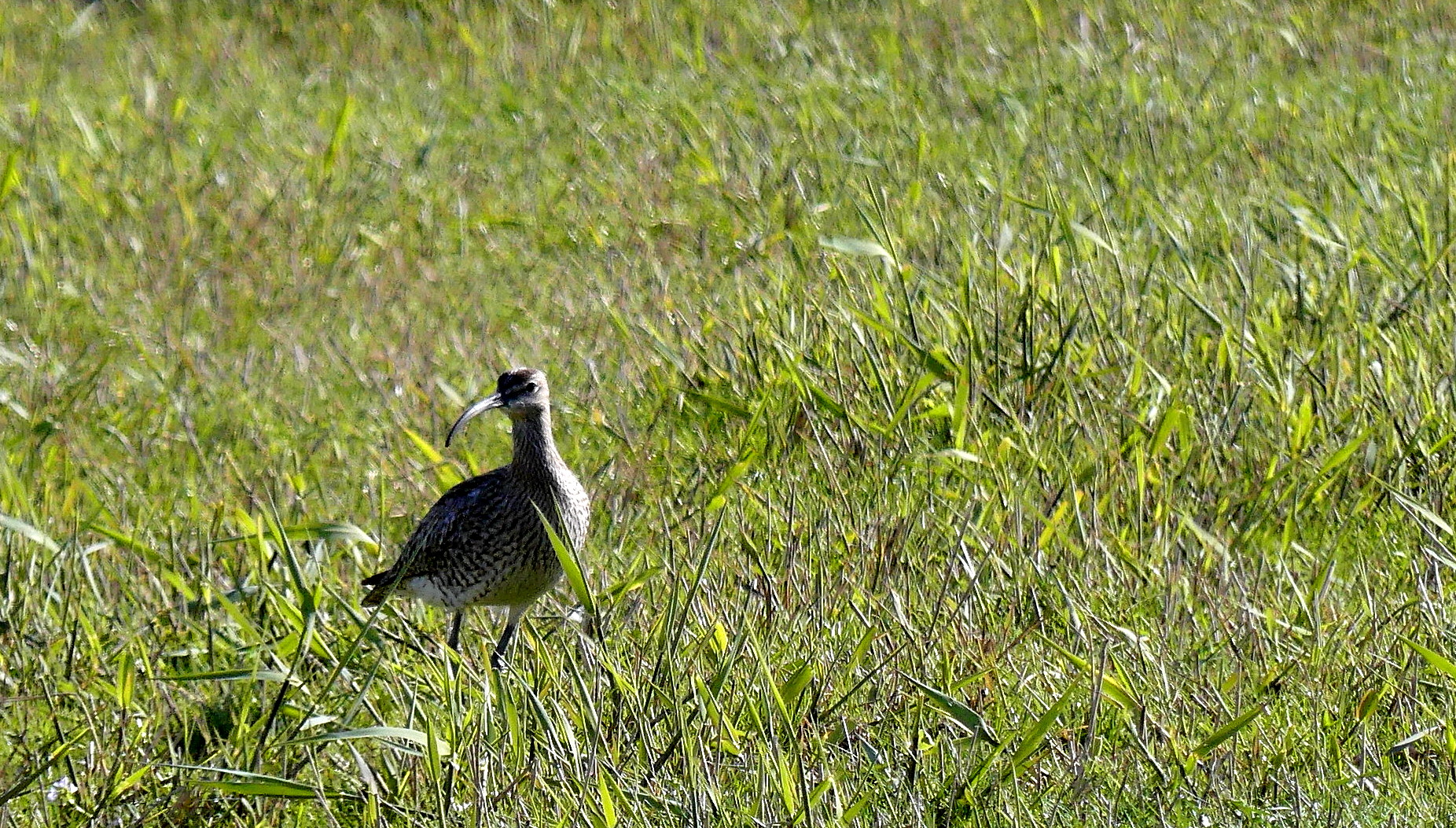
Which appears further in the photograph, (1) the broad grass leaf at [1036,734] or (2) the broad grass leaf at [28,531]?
(2) the broad grass leaf at [28,531]

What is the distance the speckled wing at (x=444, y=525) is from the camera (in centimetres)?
510

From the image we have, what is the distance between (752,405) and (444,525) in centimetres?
109

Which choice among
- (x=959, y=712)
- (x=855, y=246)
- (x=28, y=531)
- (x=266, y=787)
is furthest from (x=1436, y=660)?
(x=28, y=531)

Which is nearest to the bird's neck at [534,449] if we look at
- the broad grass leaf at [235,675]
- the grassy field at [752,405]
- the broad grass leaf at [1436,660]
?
the grassy field at [752,405]

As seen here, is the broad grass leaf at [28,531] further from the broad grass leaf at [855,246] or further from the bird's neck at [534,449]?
the broad grass leaf at [855,246]

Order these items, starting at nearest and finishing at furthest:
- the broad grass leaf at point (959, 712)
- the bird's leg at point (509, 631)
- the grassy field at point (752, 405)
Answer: the broad grass leaf at point (959, 712) → the grassy field at point (752, 405) → the bird's leg at point (509, 631)

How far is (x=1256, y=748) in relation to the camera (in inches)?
144

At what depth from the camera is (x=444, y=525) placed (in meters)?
5.20

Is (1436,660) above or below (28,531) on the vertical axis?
below

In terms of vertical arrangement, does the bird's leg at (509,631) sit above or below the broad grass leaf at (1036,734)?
below

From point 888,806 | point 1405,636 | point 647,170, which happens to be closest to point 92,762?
point 888,806

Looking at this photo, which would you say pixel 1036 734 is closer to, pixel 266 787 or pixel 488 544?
pixel 266 787

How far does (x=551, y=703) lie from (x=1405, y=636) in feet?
5.62

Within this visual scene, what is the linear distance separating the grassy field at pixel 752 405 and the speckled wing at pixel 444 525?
0.53 ft
